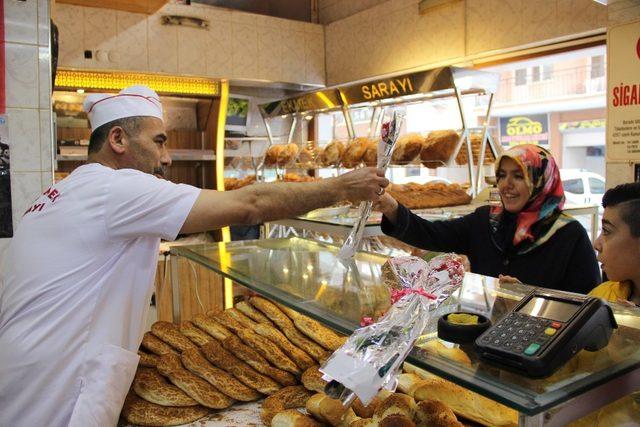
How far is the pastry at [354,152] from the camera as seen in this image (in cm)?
452

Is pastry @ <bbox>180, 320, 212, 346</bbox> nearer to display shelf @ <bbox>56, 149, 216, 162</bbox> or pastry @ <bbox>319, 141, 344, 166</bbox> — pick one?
pastry @ <bbox>319, 141, 344, 166</bbox>

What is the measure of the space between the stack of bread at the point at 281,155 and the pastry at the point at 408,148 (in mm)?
1200

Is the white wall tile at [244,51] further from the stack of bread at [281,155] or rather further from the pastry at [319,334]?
the pastry at [319,334]

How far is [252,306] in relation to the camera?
206 cm

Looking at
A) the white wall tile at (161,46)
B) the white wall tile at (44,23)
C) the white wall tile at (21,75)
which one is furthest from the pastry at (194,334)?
the white wall tile at (161,46)

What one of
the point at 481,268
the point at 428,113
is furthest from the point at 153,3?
the point at 481,268

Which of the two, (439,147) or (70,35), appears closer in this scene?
(439,147)

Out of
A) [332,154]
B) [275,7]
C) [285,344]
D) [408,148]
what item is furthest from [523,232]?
[275,7]

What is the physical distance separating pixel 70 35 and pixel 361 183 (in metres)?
4.19

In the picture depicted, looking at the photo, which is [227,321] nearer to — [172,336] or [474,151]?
[172,336]

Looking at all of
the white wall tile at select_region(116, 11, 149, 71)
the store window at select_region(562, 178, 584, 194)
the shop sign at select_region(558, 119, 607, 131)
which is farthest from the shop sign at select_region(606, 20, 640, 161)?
the shop sign at select_region(558, 119, 607, 131)

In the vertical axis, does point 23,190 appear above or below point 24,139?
below

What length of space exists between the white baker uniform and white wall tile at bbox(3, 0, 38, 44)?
1.41 m

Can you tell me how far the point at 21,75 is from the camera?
2635 millimetres
